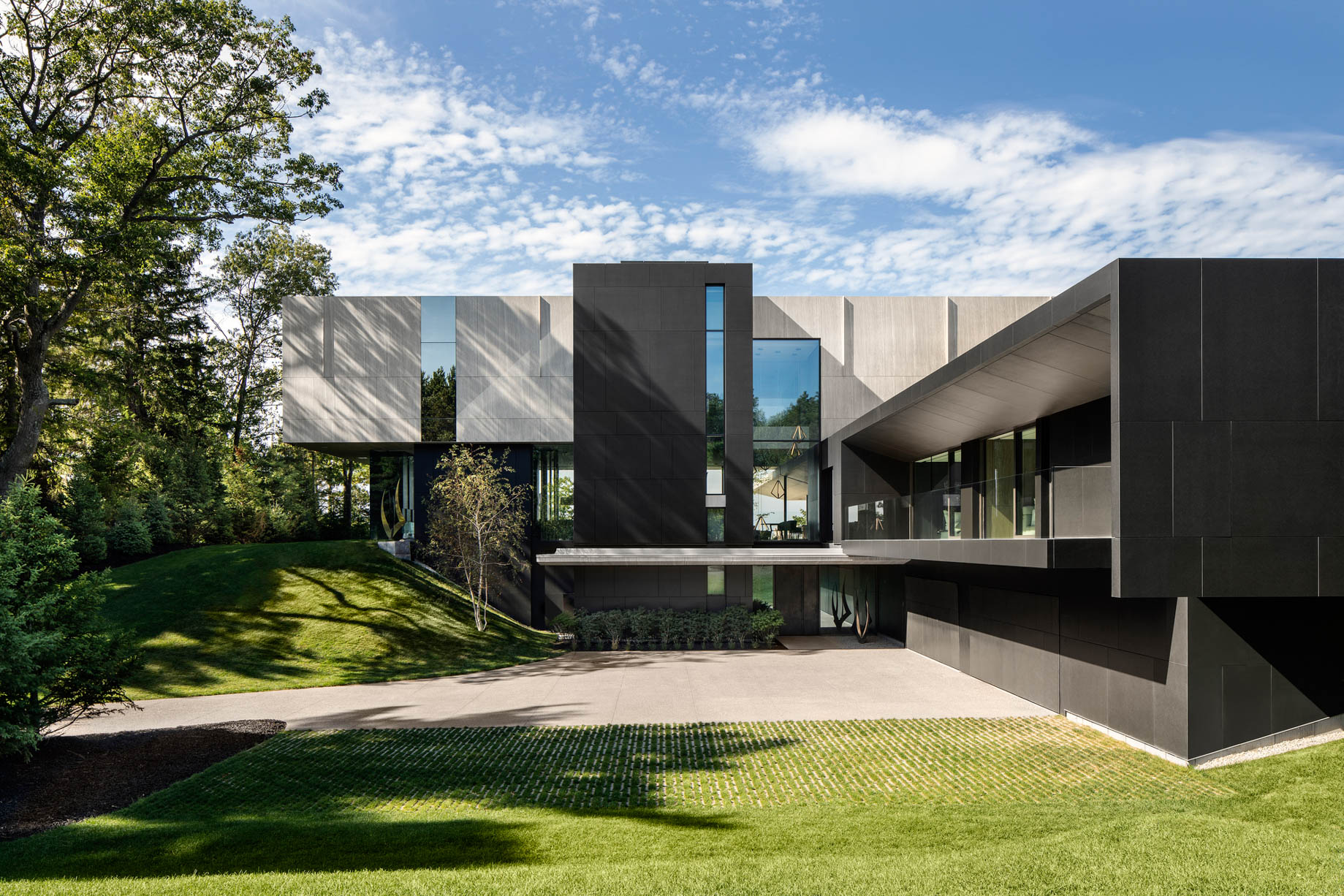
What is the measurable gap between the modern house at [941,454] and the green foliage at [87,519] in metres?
6.86

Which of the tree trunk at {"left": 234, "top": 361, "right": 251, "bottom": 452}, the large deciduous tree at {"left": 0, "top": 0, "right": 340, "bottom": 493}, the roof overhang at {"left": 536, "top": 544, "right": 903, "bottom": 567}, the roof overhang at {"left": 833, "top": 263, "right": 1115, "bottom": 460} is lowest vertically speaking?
the roof overhang at {"left": 536, "top": 544, "right": 903, "bottom": 567}

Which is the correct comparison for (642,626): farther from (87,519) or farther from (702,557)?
(87,519)

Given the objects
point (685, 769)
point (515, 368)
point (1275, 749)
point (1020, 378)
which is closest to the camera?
point (1275, 749)

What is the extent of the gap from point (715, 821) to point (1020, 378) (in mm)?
8713

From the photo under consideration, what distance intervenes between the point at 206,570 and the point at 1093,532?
23.2m

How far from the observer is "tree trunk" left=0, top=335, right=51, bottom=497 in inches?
813

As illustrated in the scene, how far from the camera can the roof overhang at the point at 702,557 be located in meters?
20.8

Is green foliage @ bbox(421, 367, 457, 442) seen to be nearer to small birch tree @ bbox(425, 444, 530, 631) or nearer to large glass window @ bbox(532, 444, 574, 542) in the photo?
small birch tree @ bbox(425, 444, 530, 631)

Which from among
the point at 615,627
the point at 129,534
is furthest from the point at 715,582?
the point at 129,534

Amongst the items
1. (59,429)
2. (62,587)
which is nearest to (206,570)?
(59,429)

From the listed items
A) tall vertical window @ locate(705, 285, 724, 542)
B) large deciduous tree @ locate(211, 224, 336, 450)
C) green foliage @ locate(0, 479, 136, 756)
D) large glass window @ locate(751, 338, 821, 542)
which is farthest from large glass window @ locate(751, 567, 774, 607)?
large deciduous tree @ locate(211, 224, 336, 450)

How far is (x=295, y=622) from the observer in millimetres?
19859

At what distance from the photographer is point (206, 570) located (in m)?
21.9

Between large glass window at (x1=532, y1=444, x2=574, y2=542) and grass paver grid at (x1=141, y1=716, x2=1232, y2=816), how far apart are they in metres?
12.4
